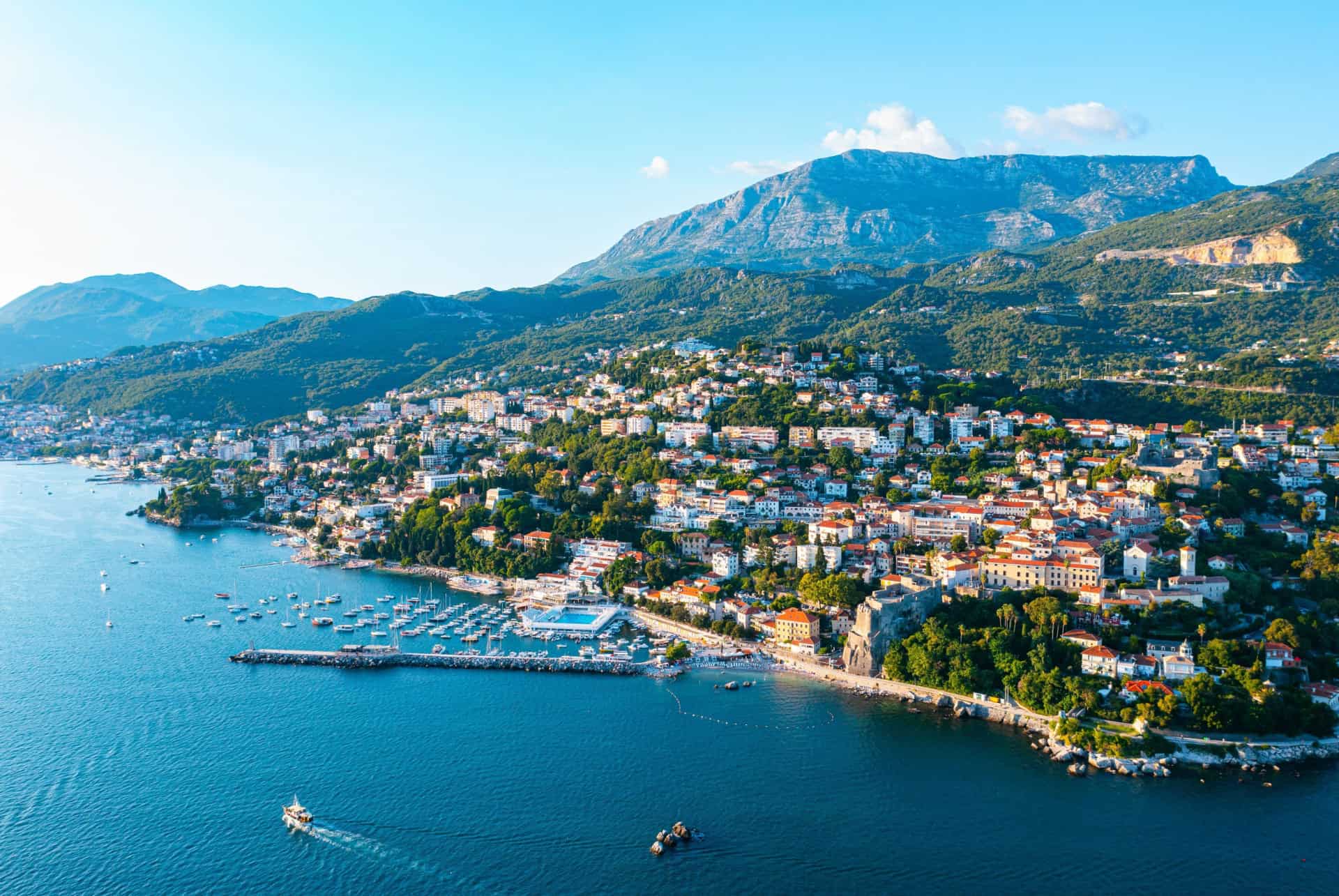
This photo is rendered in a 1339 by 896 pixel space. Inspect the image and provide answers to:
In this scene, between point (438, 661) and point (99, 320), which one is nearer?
point (438, 661)

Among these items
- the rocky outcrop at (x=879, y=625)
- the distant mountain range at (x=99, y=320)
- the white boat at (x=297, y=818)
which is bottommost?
the white boat at (x=297, y=818)

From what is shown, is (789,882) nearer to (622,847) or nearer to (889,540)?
(622,847)

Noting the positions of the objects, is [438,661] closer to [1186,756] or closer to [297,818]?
[297,818]

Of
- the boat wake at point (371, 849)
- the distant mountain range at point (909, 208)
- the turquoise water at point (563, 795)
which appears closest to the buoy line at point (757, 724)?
the turquoise water at point (563, 795)

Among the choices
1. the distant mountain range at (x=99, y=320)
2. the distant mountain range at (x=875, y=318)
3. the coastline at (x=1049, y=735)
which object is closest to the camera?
the coastline at (x=1049, y=735)

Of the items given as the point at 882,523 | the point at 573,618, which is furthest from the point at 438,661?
the point at 882,523

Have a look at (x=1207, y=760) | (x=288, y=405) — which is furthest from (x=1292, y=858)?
(x=288, y=405)

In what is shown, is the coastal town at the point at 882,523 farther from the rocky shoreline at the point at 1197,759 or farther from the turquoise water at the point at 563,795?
the turquoise water at the point at 563,795

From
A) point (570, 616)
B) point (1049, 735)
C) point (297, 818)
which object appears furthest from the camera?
point (570, 616)
